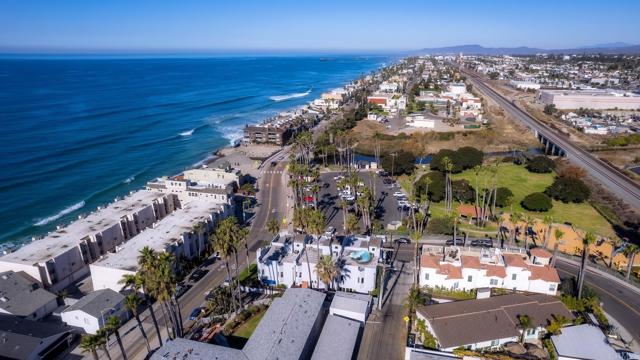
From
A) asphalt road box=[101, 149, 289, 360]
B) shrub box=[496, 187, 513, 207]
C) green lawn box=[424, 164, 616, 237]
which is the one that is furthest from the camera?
shrub box=[496, 187, 513, 207]

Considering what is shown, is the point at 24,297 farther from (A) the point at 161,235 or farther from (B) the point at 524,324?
(B) the point at 524,324

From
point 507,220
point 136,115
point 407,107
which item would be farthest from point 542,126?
point 136,115

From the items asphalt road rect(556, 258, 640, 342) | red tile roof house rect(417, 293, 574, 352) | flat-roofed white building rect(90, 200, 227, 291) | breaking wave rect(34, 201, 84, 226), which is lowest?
asphalt road rect(556, 258, 640, 342)

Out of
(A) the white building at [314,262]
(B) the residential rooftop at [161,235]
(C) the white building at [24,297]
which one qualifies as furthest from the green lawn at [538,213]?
(C) the white building at [24,297]

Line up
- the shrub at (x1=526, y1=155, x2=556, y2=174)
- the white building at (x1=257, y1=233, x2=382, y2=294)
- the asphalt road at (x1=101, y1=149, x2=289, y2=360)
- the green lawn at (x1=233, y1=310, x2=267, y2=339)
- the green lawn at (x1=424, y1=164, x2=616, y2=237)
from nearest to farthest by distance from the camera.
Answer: the asphalt road at (x1=101, y1=149, x2=289, y2=360) → the green lawn at (x1=233, y1=310, x2=267, y2=339) → the white building at (x1=257, y1=233, x2=382, y2=294) → the green lawn at (x1=424, y1=164, x2=616, y2=237) → the shrub at (x1=526, y1=155, x2=556, y2=174)

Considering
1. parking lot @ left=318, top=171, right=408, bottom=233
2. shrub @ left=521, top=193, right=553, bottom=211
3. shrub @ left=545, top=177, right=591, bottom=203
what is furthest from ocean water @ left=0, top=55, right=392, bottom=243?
shrub @ left=545, top=177, right=591, bottom=203

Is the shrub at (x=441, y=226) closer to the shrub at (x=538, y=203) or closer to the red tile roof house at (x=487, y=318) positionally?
the red tile roof house at (x=487, y=318)

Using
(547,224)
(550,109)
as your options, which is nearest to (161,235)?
(547,224)

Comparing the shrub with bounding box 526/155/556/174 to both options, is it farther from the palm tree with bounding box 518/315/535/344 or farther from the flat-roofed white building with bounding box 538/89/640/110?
the flat-roofed white building with bounding box 538/89/640/110
